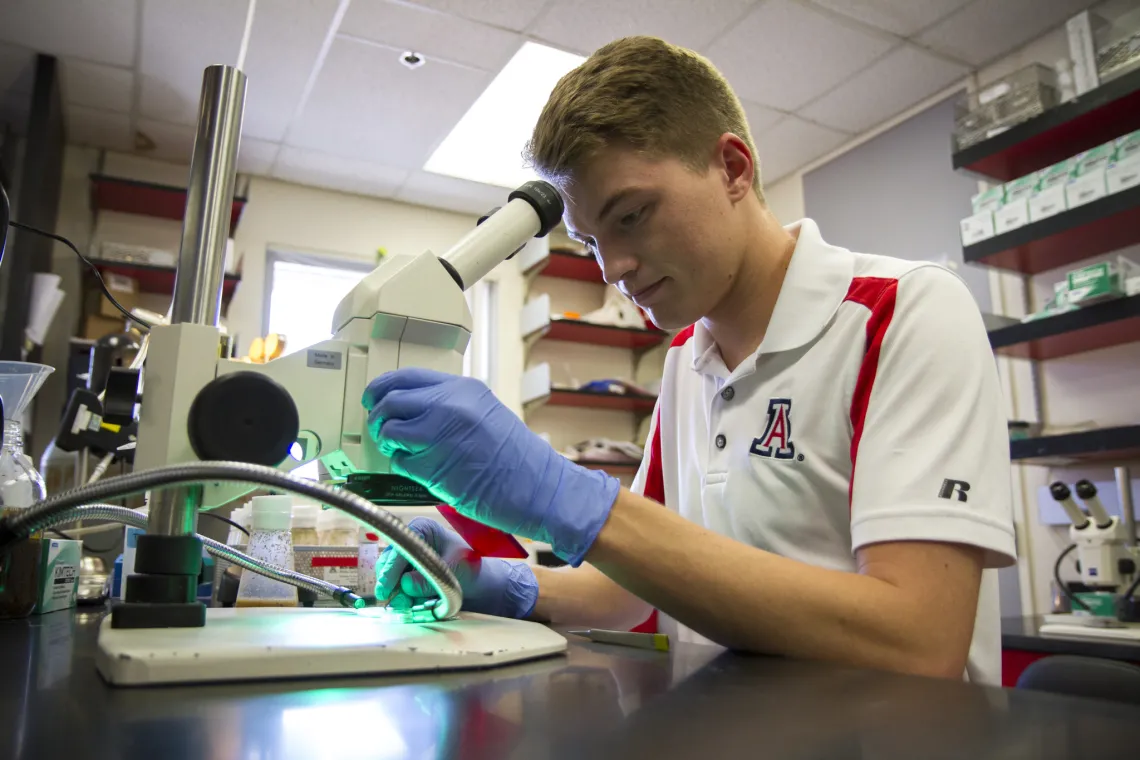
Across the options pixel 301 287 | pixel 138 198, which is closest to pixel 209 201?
pixel 138 198

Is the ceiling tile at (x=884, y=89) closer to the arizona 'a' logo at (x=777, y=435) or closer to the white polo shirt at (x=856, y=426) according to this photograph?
the white polo shirt at (x=856, y=426)

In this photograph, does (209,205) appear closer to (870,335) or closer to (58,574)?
(58,574)

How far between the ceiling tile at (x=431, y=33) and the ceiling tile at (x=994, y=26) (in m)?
1.60

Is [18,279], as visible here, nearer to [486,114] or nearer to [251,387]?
[486,114]

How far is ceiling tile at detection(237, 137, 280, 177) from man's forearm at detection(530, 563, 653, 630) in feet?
10.1

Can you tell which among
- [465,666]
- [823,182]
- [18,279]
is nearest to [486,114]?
[823,182]

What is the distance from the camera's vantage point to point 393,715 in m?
0.41

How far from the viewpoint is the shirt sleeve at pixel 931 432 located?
2.58 ft

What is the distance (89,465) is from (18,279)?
108 cm

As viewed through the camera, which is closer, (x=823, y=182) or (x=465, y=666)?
(x=465, y=666)

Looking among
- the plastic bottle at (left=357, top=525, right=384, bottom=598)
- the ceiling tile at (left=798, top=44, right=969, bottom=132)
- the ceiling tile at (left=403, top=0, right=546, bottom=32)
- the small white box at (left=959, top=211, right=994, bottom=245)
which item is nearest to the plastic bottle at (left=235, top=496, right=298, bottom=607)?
the plastic bottle at (left=357, top=525, right=384, bottom=598)

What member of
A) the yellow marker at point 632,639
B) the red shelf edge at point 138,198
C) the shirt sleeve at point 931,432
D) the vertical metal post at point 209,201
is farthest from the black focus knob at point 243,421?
the red shelf edge at point 138,198

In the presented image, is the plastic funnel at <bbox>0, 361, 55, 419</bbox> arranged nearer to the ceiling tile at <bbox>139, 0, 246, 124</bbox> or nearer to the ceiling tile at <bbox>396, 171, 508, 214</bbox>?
the ceiling tile at <bbox>139, 0, 246, 124</bbox>

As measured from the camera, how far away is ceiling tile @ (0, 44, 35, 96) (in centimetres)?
290
